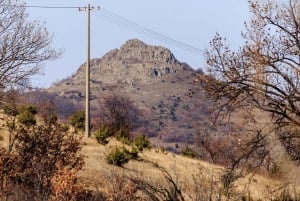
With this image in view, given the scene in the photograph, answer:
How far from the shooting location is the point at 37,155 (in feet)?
54.6

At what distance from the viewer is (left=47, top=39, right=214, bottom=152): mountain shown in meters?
114

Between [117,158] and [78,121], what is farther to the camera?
[78,121]

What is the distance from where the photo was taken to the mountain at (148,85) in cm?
11425

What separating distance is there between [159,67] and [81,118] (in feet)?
398

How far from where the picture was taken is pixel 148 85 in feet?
491

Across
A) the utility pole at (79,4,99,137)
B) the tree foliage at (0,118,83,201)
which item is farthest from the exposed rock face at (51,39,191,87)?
the tree foliage at (0,118,83,201)

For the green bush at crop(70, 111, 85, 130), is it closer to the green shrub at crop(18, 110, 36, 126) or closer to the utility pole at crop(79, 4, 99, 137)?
the utility pole at crop(79, 4, 99, 137)

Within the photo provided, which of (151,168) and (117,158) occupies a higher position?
(117,158)

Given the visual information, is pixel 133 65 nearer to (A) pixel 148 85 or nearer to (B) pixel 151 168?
(A) pixel 148 85

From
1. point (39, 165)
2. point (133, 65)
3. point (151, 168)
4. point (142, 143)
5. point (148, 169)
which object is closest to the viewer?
point (39, 165)

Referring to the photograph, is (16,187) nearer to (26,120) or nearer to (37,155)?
(37,155)

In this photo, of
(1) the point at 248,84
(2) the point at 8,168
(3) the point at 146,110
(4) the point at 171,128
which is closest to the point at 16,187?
(2) the point at 8,168

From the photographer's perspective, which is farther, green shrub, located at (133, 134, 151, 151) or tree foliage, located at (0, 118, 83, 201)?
green shrub, located at (133, 134, 151, 151)

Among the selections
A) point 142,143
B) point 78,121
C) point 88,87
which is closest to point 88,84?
point 88,87
